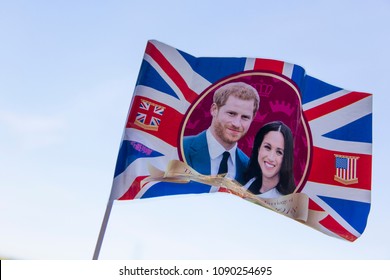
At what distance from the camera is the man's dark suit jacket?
14.7m

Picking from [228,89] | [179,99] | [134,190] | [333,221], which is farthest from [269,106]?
[134,190]

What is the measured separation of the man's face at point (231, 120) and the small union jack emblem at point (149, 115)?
1340mm

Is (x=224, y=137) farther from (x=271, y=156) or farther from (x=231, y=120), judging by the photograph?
(x=271, y=156)

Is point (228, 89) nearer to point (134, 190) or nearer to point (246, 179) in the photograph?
point (246, 179)

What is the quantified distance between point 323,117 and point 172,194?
460 centimetres

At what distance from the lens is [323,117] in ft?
53.8

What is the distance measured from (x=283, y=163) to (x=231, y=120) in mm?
1598

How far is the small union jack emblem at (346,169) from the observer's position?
15914 millimetres

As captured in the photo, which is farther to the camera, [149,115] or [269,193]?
[269,193]

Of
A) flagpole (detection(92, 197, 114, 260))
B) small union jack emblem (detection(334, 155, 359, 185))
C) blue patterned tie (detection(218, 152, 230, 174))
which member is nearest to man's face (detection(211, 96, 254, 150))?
blue patterned tie (detection(218, 152, 230, 174))

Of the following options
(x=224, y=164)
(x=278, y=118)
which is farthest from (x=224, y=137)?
(x=278, y=118)

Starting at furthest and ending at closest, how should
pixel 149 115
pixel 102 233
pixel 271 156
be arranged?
pixel 271 156 < pixel 149 115 < pixel 102 233

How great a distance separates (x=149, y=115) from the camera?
14.4 metres

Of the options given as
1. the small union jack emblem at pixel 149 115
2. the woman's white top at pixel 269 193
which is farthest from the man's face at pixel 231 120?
the small union jack emblem at pixel 149 115
